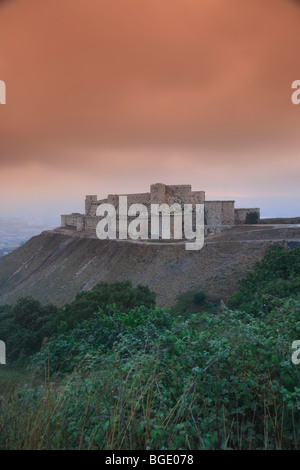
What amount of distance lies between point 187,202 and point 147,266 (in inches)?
471

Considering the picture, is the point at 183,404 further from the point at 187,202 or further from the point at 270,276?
the point at 187,202

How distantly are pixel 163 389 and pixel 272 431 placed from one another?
1026 millimetres

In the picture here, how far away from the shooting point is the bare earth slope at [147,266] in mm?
19734

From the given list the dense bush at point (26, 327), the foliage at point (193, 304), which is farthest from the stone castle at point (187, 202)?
the dense bush at point (26, 327)

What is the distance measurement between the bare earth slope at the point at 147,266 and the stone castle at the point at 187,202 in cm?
278

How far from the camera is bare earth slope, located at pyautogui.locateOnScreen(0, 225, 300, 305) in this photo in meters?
19.7

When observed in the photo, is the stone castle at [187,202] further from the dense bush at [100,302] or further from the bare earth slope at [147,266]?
the dense bush at [100,302]

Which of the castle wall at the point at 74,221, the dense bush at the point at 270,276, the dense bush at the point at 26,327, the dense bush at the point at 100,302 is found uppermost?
the castle wall at the point at 74,221

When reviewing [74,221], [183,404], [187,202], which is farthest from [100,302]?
[74,221]

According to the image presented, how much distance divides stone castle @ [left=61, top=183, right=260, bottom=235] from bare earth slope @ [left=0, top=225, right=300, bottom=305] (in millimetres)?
2782

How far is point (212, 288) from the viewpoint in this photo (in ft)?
57.4

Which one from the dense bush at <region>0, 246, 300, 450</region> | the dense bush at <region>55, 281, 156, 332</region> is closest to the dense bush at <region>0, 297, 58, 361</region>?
the dense bush at <region>55, 281, 156, 332</region>

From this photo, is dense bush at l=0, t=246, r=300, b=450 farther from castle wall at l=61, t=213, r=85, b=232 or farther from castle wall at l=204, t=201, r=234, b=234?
castle wall at l=61, t=213, r=85, b=232
